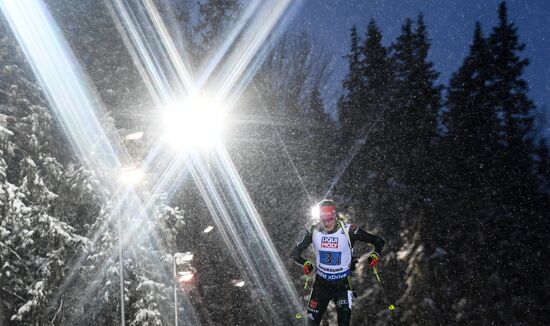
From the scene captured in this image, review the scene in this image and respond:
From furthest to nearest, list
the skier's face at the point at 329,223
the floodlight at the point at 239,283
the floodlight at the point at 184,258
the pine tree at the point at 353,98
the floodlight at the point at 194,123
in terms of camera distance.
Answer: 1. the pine tree at the point at 353,98
2. the floodlight at the point at 239,283
3. the floodlight at the point at 194,123
4. the floodlight at the point at 184,258
5. the skier's face at the point at 329,223

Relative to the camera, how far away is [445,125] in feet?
88.4

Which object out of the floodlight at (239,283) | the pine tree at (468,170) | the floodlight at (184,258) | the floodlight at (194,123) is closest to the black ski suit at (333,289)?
the floodlight at (184,258)

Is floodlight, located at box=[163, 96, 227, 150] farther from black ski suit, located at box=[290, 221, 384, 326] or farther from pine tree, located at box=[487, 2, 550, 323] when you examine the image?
pine tree, located at box=[487, 2, 550, 323]

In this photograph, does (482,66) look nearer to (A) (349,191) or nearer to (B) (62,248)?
(A) (349,191)

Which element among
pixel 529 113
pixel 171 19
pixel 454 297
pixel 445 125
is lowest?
pixel 454 297

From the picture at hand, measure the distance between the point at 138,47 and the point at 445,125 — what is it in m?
19.6

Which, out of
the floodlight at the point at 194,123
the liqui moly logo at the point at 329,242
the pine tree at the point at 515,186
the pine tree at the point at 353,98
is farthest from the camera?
the pine tree at the point at 353,98

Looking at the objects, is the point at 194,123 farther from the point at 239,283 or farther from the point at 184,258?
the point at 184,258

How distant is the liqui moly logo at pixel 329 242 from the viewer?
628 cm

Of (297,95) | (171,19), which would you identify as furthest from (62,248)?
(297,95)

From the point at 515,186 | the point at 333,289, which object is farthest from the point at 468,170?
the point at 333,289

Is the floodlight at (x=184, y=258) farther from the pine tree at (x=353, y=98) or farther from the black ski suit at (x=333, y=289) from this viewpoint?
the pine tree at (x=353, y=98)

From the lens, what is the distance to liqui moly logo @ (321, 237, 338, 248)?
6.28 meters

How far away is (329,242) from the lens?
248 inches
